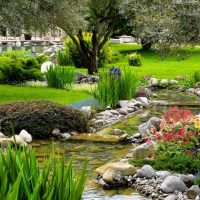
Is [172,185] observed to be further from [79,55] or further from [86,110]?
[79,55]

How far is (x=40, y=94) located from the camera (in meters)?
21.4

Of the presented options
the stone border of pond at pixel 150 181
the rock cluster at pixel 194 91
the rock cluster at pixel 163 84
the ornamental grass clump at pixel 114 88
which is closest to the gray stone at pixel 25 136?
the stone border of pond at pixel 150 181

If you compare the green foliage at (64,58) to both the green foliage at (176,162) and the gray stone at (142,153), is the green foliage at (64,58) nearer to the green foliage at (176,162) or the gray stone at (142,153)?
the gray stone at (142,153)

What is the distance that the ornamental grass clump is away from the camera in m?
19.0

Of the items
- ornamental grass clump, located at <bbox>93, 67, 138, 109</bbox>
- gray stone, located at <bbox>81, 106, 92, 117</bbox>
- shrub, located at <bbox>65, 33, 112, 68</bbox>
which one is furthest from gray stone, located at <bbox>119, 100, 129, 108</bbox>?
shrub, located at <bbox>65, 33, 112, 68</bbox>

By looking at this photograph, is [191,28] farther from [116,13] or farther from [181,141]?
[116,13]

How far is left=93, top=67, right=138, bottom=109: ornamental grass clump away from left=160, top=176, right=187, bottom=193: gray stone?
991 cm

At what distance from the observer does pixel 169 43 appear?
10.6 meters

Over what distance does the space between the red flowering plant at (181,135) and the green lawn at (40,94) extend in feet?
29.7

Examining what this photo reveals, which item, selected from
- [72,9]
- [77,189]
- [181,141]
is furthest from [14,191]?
[72,9]

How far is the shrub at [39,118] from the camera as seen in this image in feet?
46.6

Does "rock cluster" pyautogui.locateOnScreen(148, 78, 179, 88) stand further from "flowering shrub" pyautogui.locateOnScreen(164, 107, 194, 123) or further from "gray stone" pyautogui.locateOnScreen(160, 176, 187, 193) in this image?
"gray stone" pyautogui.locateOnScreen(160, 176, 187, 193)

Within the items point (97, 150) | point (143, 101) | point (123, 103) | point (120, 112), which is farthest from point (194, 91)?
point (97, 150)

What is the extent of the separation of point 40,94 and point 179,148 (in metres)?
11.6
